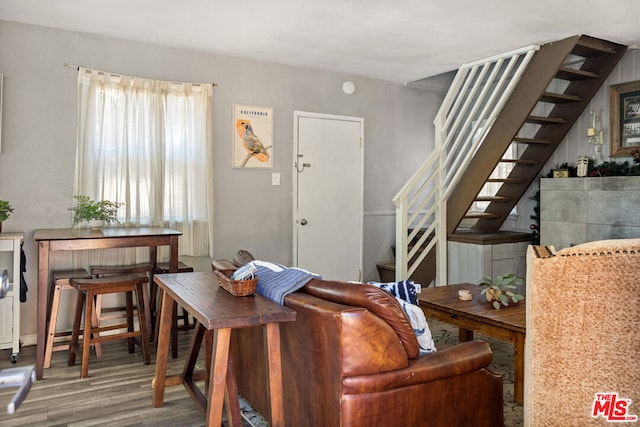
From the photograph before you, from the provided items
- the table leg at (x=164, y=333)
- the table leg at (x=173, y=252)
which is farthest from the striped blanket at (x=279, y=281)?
the table leg at (x=173, y=252)

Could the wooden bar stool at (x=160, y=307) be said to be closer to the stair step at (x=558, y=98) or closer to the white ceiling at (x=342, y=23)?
the white ceiling at (x=342, y=23)

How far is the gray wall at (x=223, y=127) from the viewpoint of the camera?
12.8 feet

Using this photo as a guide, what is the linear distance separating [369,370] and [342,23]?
2.85 metres

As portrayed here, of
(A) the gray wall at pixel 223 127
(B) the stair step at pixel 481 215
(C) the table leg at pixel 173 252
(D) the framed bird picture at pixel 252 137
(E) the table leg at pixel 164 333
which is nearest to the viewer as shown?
(E) the table leg at pixel 164 333

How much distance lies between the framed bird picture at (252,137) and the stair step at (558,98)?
103 inches

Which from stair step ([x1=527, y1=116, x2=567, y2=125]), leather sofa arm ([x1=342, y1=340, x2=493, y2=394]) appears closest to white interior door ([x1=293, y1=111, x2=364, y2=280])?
stair step ([x1=527, y1=116, x2=567, y2=125])

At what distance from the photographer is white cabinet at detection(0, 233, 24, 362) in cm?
343

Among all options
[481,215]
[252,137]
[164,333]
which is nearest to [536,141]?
[481,215]

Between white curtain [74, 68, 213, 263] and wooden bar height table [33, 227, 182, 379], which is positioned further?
white curtain [74, 68, 213, 263]

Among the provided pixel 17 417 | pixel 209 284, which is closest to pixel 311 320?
pixel 209 284

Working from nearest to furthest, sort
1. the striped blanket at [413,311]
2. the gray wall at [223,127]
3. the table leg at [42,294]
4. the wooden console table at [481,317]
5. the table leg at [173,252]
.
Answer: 1. the striped blanket at [413,311]
2. the wooden console table at [481,317]
3. the table leg at [42,294]
4. the table leg at [173,252]
5. the gray wall at [223,127]

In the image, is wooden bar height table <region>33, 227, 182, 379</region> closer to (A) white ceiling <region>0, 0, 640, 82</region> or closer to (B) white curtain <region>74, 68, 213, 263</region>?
(B) white curtain <region>74, 68, 213, 263</region>

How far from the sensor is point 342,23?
385cm

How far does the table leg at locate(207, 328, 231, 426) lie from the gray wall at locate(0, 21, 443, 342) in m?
2.68
